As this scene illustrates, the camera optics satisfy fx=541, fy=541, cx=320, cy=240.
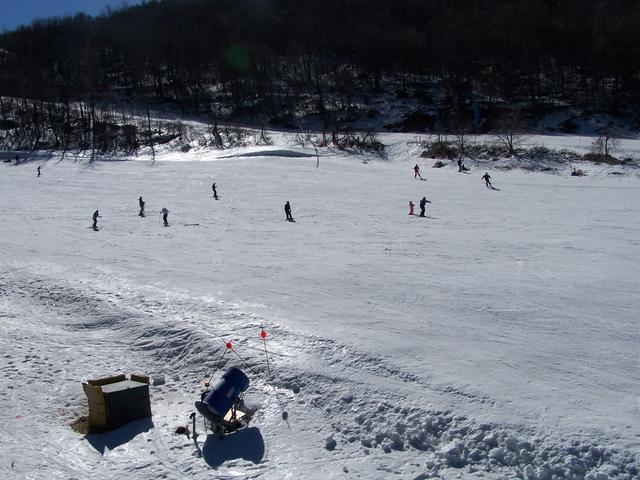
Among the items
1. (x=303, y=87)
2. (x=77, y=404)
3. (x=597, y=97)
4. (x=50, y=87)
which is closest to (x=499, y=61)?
(x=597, y=97)

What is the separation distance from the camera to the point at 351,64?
74688 millimetres

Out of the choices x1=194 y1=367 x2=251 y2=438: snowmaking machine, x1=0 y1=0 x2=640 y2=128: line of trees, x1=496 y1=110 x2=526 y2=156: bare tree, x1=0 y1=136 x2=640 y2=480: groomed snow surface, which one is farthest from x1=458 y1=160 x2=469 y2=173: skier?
x1=194 y1=367 x2=251 y2=438: snowmaking machine

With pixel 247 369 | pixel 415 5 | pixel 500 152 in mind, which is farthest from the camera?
pixel 415 5

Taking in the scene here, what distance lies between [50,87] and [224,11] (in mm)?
45485

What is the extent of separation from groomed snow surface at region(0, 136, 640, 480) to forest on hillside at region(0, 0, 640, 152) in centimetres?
3616

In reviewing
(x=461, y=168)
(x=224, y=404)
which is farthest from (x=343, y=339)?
(x=461, y=168)

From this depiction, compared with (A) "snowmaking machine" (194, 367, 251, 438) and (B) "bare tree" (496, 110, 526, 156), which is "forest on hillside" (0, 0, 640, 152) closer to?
(B) "bare tree" (496, 110, 526, 156)

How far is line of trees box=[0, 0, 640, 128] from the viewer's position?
60.5 m

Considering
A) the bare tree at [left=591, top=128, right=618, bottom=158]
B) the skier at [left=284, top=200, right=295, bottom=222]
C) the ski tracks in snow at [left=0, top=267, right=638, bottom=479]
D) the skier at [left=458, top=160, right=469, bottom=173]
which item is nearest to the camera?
the ski tracks in snow at [left=0, top=267, right=638, bottom=479]

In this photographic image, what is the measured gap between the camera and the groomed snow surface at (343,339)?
7.40m

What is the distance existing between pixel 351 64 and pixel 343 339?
69.4 meters

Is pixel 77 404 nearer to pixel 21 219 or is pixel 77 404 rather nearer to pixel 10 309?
pixel 10 309

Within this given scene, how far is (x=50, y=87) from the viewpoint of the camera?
224ft

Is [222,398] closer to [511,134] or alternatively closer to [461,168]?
[461,168]
